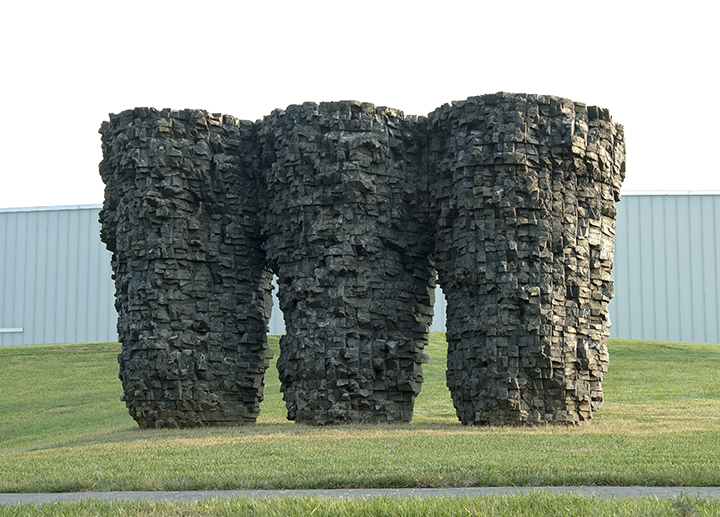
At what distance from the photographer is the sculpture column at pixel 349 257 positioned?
64.5 ft

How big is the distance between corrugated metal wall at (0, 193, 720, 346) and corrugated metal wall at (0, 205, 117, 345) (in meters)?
0.04

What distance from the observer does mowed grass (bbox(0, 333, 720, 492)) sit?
11.9 meters

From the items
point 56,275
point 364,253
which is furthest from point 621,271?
point 56,275

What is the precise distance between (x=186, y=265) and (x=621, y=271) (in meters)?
23.0

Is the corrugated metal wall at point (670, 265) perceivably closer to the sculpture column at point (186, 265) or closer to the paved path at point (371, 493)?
the sculpture column at point (186, 265)

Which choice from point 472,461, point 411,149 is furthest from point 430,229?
point 472,461

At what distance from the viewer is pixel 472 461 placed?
13.2m

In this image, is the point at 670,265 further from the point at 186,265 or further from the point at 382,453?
the point at 382,453

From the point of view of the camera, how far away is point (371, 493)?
10633 millimetres

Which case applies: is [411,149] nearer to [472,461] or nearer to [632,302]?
[472,461]

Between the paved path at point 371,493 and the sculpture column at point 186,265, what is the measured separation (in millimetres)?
9199

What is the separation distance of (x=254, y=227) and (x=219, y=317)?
7.35ft

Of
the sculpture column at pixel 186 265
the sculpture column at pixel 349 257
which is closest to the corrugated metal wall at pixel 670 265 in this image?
the sculpture column at pixel 349 257


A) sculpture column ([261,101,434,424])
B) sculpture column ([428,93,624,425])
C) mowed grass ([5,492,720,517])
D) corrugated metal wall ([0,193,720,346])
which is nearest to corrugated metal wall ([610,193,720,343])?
corrugated metal wall ([0,193,720,346])
